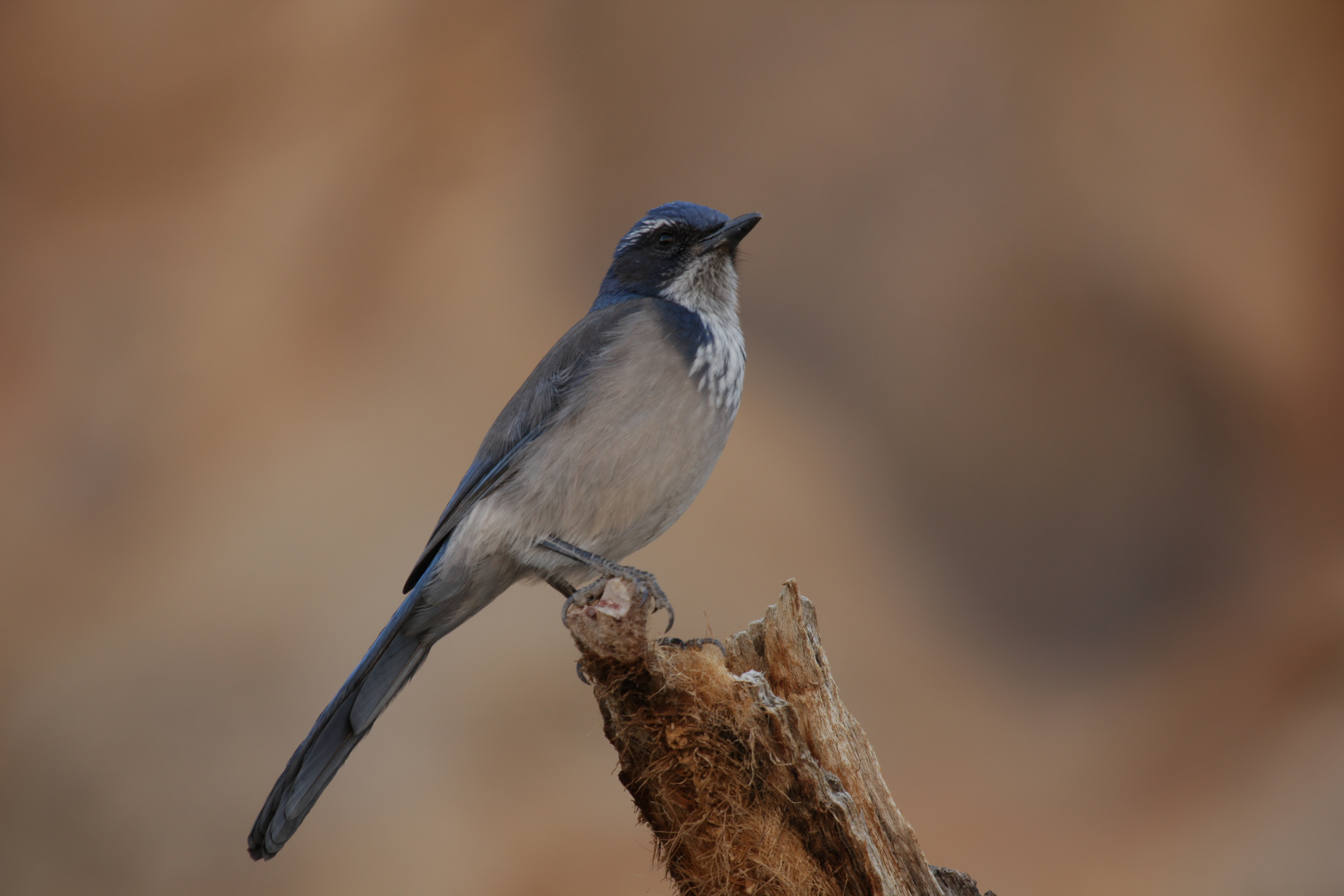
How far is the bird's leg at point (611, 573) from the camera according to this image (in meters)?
2.19

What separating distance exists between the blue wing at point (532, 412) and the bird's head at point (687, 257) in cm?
14

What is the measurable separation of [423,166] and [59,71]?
2.73m

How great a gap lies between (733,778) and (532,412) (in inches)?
57.9

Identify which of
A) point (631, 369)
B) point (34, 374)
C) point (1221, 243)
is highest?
point (1221, 243)

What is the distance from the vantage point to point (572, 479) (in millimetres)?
2926

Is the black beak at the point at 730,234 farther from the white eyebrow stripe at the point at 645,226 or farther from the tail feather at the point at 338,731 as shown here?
the tail feather at the point at 338,731

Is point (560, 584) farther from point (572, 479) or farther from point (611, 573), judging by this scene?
point (611, 573)

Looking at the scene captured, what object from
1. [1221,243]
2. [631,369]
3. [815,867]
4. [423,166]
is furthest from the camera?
[423,166]

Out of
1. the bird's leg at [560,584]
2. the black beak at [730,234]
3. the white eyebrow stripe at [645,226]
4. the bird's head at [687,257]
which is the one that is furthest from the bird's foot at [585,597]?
the white eyebrow stripe at [645,226]

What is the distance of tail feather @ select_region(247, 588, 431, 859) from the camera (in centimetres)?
276

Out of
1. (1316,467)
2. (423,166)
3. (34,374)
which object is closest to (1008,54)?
(1316,467)

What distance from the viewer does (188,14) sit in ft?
23.2

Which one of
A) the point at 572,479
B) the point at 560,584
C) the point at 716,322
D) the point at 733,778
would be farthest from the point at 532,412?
the point at 733,778

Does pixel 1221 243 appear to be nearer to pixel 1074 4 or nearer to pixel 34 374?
pixel 1074 4
